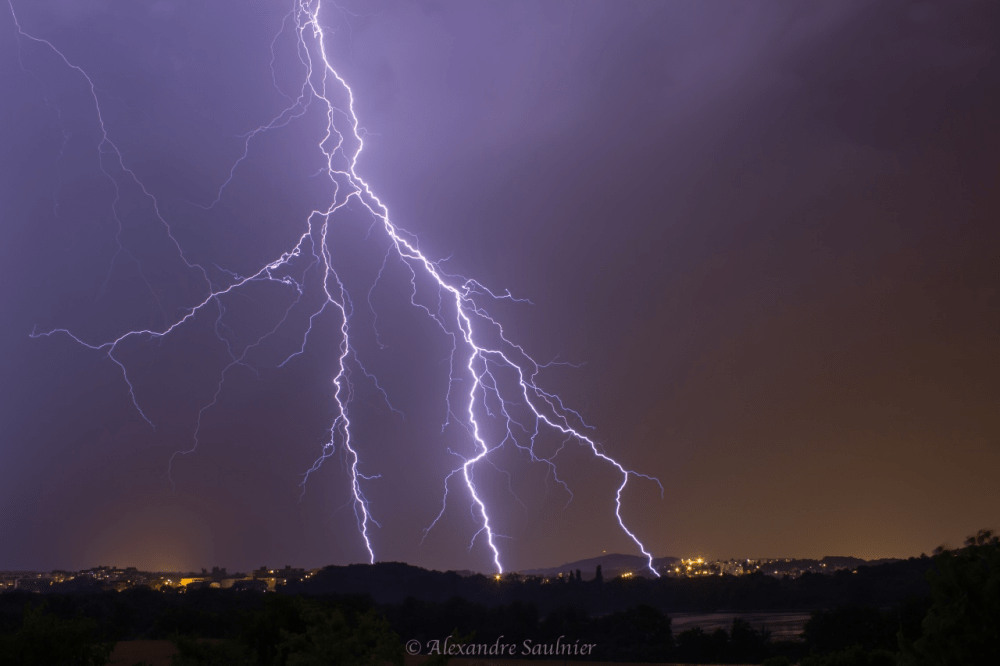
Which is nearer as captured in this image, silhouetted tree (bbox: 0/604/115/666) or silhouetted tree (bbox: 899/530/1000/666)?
silhouetted tree (bbox: 899/530/1000/666)

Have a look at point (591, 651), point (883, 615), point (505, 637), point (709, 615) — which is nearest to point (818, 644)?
point (883, 615)

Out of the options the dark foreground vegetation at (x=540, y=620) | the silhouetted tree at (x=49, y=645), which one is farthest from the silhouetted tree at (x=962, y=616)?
the silhouetted tree at (x=49, y=645)

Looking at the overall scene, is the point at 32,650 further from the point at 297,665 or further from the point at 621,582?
the point at 621,582

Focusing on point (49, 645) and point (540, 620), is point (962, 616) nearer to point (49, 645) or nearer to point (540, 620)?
point (49, 645)

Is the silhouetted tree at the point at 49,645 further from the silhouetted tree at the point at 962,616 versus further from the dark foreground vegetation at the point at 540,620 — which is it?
the silhouetted tree at the point at 962,616

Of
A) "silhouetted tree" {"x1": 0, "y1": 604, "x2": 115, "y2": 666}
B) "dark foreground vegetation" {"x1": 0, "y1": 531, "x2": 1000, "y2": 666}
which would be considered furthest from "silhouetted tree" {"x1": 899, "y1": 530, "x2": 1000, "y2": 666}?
"silhouetted tree" {"x1": 0, "y1": 604, "x2": 115, "y2": 666}

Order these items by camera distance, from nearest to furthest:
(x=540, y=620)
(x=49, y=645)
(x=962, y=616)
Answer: (x=962, y=616) < (x=49, y=645) < (x=540, y=620)

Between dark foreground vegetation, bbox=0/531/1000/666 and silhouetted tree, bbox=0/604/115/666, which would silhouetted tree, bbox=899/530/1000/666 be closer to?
dark foreground vegetation, bbox=0/531/1000/666

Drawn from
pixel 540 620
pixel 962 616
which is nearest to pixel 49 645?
pixel 962 616
